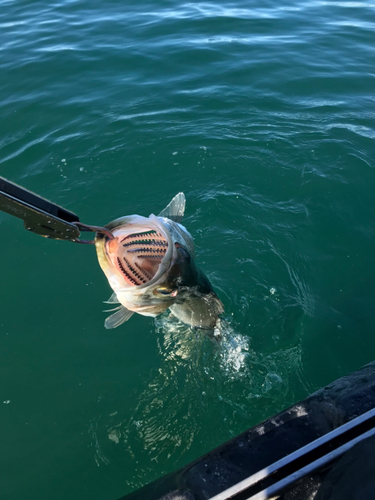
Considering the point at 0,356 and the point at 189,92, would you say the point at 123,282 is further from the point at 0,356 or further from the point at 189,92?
the point at 189,92

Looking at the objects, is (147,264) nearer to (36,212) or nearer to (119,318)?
(119,318)

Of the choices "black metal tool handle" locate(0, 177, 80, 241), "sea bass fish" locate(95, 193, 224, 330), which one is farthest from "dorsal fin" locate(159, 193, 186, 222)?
"black metal tool handle" locate(0, 177, 80, 241)

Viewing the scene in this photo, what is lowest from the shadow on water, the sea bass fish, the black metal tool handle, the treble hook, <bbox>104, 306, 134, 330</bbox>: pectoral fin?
the shadow on water

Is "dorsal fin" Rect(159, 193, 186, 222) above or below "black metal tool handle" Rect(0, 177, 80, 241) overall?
below

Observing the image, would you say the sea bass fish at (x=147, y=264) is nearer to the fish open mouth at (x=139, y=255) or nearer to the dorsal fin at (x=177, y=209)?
the fish open mouth at (x=139, y=255)

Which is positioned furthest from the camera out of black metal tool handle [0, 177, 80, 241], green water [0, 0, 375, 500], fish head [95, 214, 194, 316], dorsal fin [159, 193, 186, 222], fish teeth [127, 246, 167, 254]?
green water [0, 0, 375, 500]

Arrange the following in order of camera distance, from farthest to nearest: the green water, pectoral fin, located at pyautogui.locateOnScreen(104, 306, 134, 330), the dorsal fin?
the green water < the dorsal fin < pectoral fin, located at pyautogui.locateOnScreen(104, 306, 134, 330)

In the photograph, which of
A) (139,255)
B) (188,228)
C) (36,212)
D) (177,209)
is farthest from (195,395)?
(36,212)

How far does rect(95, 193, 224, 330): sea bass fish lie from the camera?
286 centimetres

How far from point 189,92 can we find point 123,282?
22.6 feet

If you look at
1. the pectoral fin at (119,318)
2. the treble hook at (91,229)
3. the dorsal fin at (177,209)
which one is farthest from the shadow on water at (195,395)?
the treble hook at (91,229)

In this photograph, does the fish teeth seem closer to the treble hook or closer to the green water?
the treble hook

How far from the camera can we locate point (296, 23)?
12.2 metres

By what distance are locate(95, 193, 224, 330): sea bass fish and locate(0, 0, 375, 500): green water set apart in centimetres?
131
